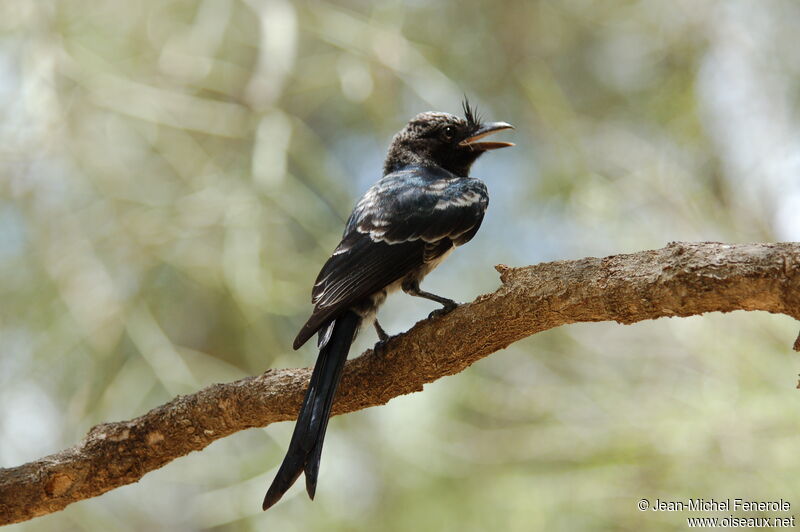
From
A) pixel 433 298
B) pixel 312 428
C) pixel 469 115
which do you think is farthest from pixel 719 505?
pixel 312 428

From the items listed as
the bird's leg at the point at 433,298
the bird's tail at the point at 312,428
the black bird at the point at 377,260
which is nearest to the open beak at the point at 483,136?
the black bird at the point at 377,260

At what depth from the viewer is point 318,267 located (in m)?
4.95

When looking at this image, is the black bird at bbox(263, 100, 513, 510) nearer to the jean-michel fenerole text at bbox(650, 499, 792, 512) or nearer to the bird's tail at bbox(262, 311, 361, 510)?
the bird's tail at bbox(262, 311, 361, 510)

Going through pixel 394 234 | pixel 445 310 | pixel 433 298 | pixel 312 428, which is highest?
pixel 394 234

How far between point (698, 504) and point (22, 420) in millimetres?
3840

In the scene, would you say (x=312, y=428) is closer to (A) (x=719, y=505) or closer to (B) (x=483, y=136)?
(B) (x=483, y=136)

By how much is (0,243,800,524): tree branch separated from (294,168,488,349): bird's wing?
0.79 feet

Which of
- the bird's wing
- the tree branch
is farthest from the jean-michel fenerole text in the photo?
the tree branch

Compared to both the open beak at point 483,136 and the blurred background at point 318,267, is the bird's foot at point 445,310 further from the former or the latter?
the blurred background at point 318,267

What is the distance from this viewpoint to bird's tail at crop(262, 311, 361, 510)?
8.13 feet

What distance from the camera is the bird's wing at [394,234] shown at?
114 inches

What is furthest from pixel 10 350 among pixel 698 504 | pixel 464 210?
pixel 698 504

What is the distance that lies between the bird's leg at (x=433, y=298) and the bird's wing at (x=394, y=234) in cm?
11

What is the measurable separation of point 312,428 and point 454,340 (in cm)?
52
